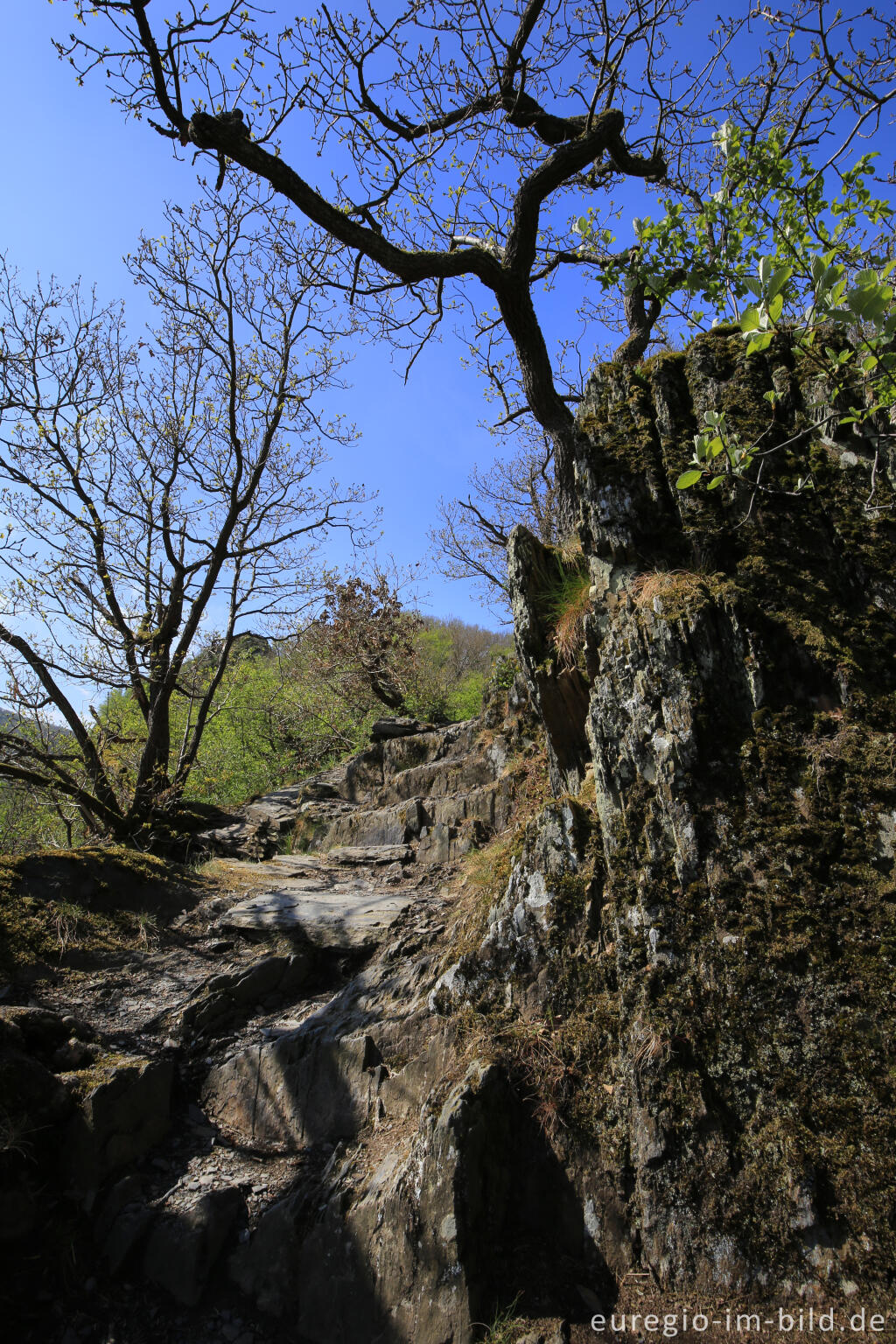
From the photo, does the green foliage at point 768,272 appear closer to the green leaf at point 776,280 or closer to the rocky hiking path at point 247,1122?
the green leaf at point 776,280

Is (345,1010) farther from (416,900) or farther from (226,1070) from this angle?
(416,900)

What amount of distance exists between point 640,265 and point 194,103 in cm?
395

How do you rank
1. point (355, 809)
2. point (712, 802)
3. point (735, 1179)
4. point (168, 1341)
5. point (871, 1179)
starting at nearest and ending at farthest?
1. point (871, 1179)
2. point (735, 1179)
3. point (168, 1341)
4. point (712, 802)
5. point (355, 809)

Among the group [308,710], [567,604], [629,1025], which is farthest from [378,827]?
[308,710]

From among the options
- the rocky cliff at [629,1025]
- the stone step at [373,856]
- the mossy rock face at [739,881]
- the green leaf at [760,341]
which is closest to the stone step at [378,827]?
the stone step at [373,856]

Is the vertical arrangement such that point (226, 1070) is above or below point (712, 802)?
below

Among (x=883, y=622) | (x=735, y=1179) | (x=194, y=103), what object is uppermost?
(x=194, y=103)

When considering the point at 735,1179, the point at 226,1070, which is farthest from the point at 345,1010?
the point at 735,1179

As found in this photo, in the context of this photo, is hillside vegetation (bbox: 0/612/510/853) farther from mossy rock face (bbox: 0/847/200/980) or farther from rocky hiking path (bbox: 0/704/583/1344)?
rocky hiking path (bbox: 0/704/583/1344)

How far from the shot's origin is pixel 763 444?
13.0 ft

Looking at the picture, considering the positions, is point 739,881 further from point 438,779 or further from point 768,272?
point 438,779

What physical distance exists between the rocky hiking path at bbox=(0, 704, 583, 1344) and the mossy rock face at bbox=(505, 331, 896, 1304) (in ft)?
2.39

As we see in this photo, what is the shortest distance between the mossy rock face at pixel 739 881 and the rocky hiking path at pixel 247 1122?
0.73m

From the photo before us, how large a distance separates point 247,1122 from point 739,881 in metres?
3.19
